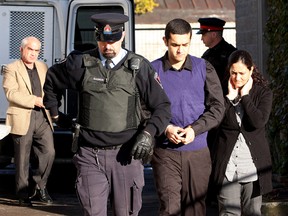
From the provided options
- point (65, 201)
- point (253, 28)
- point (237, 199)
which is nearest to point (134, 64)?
point (237, 199)

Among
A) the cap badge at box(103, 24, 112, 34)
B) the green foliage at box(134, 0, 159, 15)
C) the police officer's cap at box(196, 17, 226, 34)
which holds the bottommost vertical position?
the cap badge at box(103, 24, 112, 34)

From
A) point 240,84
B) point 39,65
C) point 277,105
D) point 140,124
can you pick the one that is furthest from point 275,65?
point 140,124

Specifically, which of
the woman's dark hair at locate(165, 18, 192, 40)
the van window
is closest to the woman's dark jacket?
the woman's dark hair at locate(165, 18, 192, 40)

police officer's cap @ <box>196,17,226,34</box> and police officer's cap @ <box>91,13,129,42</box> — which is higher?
police officer's cap @ <box>196,17,226,34</box>

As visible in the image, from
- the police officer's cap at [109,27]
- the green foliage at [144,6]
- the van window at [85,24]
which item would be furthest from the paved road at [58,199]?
the green foliage at [144,6]

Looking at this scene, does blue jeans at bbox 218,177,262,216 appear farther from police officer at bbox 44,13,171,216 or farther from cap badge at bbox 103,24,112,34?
cap badge at bbox 103,24,112,34

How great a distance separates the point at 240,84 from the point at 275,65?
4747 mm

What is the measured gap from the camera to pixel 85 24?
40.2 feet

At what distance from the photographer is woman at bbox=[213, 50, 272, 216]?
7.21 metres

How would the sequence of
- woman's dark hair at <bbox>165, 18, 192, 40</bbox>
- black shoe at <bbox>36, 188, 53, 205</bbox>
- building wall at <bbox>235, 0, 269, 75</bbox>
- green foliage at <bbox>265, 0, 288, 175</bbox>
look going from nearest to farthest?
woman's dark hair at <bbox>165, 18, 192, 40</bbox> → black shoe at <bbox>36, 188, 53, 205</bbox> → green foliage at <bbox>265, 0, 288, 175</bbox> → building wall at <bbox>235, 0, 269, 75</bbox>

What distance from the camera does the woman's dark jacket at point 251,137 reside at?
7215 mm

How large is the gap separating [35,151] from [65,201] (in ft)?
2.71

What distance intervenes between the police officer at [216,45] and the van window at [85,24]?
2628 mm

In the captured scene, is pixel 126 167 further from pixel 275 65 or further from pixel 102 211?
pixel 275 65
